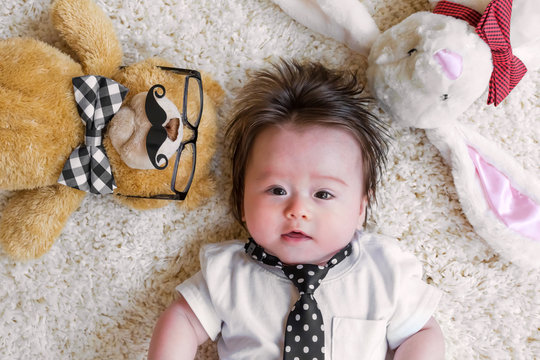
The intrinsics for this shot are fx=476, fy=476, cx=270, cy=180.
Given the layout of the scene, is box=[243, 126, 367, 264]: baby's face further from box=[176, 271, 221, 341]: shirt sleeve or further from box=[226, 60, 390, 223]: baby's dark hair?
box=[176, 271, 221, 341]: shirt sleeve

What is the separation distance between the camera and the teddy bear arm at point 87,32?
93 cm

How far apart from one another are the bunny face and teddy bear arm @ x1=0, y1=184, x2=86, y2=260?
68 cm

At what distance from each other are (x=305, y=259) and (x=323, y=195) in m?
0.13

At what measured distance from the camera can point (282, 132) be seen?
0.94 metres

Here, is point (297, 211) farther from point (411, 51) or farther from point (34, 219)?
point (34, 219)

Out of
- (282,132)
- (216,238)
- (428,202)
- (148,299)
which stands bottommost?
(148,299)

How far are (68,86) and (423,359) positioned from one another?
2.86ft

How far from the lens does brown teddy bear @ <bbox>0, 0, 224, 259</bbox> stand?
0.86 meters

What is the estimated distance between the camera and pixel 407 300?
3.16ft

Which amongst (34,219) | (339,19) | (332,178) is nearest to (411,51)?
(339,19)

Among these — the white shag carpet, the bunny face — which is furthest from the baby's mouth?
the bunny face

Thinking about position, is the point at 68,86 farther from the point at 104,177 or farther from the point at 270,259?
the point at 270,259

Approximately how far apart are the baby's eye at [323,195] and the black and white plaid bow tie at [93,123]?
41 cm

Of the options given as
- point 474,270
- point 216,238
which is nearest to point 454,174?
point 474,270
